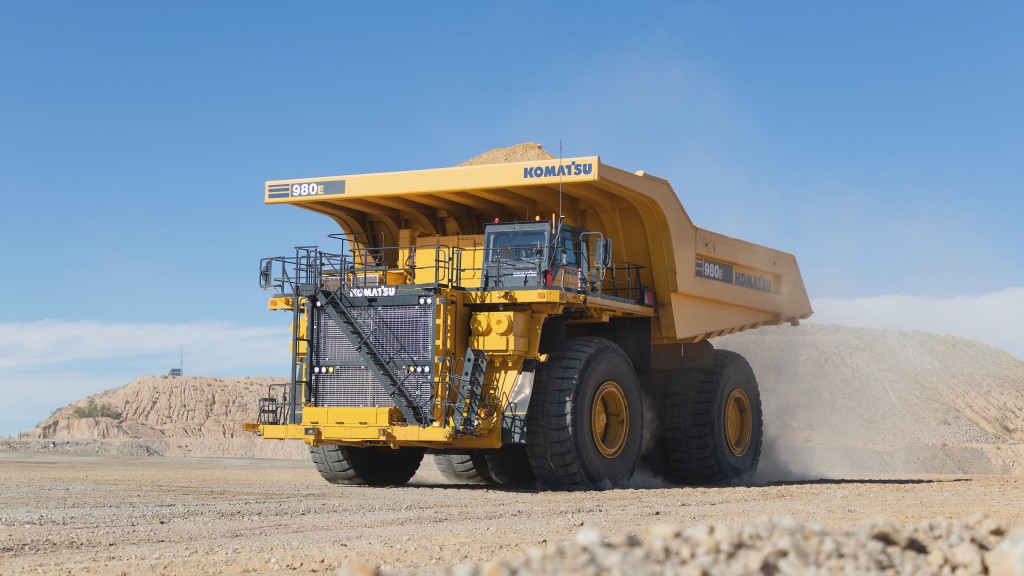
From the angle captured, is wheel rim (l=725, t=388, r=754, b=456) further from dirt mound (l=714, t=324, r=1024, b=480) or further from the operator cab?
the operator cab

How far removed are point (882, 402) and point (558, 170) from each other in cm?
3632

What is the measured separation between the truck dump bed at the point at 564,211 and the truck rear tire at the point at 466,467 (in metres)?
3.24

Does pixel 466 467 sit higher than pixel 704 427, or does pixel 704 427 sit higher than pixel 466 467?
pixel 704 427

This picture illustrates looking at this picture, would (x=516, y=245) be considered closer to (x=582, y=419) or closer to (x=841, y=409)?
(x=582, y=419)

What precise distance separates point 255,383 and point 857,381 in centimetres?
2724

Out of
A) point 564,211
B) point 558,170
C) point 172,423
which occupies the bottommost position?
point 172,423

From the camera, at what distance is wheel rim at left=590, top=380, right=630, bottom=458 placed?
1530cm

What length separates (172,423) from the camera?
51.7 m

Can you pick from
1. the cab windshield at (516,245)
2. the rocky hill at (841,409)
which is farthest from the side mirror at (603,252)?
the rocky hill at (841,409)

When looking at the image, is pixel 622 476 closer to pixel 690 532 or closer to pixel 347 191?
pixel 347 191

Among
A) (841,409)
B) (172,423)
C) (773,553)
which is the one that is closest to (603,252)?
(773,553)

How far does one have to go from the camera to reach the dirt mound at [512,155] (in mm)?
19531

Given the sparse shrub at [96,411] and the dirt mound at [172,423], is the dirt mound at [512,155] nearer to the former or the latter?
the dirt mound at [172,423]

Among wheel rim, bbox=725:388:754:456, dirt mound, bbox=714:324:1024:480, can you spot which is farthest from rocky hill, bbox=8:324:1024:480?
wheel rim, bbox=725:388:754:456
